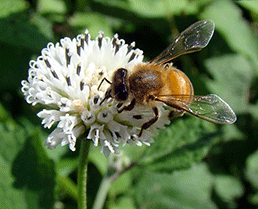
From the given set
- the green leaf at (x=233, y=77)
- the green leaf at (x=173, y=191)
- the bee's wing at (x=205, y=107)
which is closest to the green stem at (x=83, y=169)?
the bee's wing at (x=205, y=107)

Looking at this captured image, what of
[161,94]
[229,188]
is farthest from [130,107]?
[229,188]

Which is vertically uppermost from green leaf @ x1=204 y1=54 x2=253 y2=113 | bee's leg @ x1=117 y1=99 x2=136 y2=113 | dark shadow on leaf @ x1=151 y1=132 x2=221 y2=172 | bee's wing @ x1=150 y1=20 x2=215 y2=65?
bee's wing @ x1=150 y1=20 x2=215 y2=65

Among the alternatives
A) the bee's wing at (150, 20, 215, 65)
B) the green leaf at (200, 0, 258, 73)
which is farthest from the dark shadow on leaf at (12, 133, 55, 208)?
the green leaf at (200, 0, 258, 73)

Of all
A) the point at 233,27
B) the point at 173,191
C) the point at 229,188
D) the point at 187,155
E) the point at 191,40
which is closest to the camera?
the point at 191,40

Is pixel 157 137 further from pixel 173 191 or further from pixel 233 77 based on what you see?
pixel 233 77

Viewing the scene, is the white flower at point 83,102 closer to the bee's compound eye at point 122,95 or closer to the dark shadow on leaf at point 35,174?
the bee's compound eye at point 122,95

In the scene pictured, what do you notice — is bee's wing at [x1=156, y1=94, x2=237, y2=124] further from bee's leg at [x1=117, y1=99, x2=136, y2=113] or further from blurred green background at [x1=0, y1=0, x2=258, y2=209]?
blurred green background at [x1=0, y1=0, x2=258, y2=209]
